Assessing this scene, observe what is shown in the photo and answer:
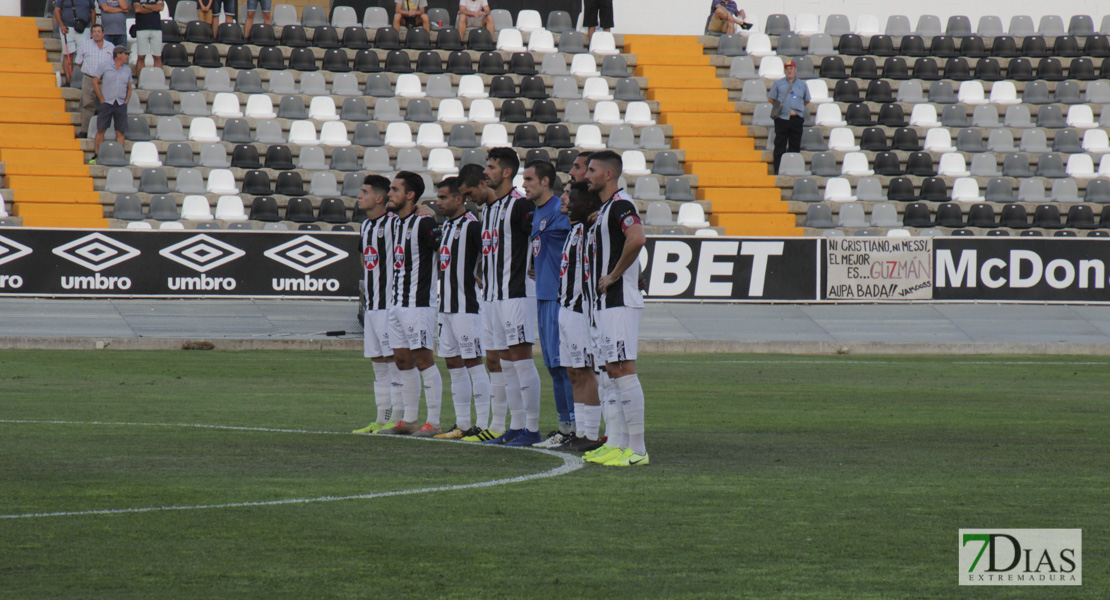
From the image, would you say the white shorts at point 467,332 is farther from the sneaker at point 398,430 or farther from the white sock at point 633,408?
the white sock at point 633,408

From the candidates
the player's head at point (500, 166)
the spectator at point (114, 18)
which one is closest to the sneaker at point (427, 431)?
the player's head at point (500, 166)

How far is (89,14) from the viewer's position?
27531mm

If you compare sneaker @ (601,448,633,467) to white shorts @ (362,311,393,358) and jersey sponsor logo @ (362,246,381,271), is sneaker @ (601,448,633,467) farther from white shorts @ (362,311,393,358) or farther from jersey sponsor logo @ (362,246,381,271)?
jersey sponsor logo @ (362,246,381,271)

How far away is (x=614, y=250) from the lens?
9414mm

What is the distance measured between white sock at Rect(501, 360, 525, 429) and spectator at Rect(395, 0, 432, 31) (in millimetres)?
21806

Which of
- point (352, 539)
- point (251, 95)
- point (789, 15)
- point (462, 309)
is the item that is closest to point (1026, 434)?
point (462, 309)

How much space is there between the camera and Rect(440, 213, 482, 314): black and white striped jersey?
11.0 meters

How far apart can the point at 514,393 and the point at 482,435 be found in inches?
18.5

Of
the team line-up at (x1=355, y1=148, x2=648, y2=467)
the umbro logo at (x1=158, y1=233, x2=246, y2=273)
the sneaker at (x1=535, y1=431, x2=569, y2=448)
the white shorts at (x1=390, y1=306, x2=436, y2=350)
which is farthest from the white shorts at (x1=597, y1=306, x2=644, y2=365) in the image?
the umbro logo at (x1=158, y1=233, x2=246, y2=273)

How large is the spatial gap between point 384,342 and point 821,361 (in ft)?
35.5

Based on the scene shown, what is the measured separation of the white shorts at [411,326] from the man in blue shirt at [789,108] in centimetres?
1899

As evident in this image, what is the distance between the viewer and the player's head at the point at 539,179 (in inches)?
410

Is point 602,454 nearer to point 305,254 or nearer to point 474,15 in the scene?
point 305,254

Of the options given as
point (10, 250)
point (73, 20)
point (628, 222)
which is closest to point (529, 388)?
point (628, 222)
